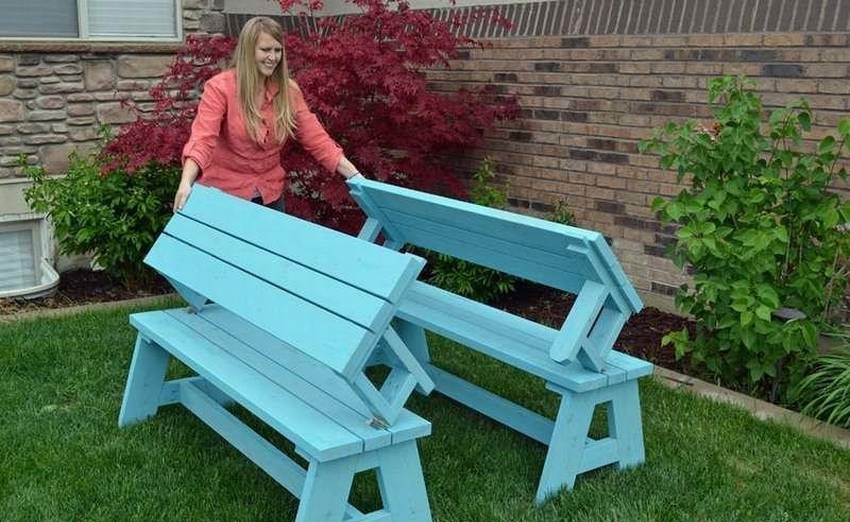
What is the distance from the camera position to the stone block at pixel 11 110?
711 cm

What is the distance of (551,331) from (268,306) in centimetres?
127

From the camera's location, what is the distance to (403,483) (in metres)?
3.19

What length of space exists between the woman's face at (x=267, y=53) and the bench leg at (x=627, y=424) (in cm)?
219

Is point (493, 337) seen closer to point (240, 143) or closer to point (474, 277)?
point (240, 143)

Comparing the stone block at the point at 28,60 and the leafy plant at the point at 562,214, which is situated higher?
the stone block at the point at 28,60

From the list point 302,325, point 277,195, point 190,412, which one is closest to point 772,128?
point 277,195

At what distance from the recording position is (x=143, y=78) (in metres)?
7.74

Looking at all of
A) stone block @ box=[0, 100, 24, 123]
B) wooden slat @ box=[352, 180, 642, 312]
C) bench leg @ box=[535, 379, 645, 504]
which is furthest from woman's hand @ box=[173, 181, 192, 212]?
stone block @ box=[0, 100, 24, 123]

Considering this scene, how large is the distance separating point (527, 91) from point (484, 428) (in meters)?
3.26

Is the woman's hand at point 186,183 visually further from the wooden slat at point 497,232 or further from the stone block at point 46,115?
the stone block at point 46,115

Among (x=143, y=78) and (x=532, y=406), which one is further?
(x=143, y=78)

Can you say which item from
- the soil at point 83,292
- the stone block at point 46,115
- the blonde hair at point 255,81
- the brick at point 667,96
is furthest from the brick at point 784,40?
the stone block at point 46,115

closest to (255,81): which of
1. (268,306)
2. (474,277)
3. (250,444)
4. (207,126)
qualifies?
(207,126)

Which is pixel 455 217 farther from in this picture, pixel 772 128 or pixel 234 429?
pixel 772 128
